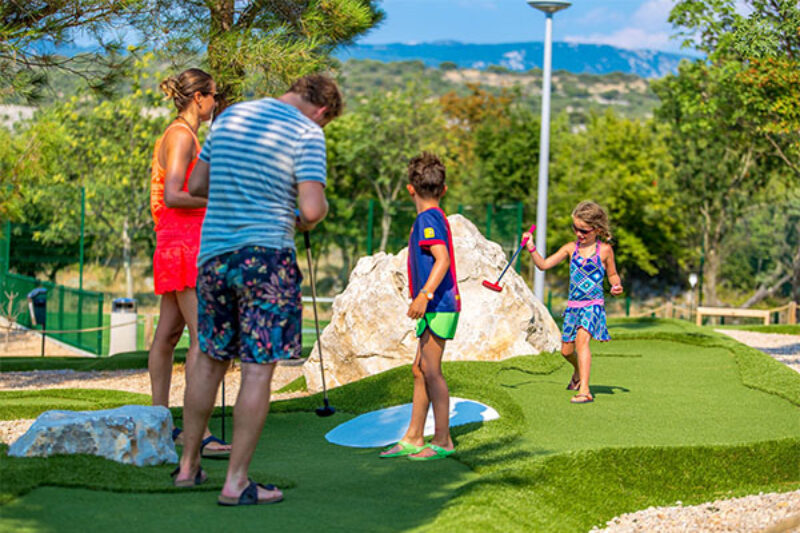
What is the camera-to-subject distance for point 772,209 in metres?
44.6

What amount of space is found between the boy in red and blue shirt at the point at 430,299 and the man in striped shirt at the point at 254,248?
1123mm

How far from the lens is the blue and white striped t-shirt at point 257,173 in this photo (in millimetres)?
3666

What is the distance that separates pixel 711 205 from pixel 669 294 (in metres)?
12.5

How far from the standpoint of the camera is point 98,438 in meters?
4.40

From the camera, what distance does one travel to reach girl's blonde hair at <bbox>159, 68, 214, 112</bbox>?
4898mm

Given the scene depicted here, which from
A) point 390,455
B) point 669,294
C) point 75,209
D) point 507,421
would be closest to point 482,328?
point 507,421

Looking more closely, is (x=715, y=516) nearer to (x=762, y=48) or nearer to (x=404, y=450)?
(x=404, y=450)

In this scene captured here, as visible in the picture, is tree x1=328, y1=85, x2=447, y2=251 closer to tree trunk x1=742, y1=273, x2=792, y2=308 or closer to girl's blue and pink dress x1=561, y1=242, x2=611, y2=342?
tree trunk x1=742, y1=273, x2=792, y2=308

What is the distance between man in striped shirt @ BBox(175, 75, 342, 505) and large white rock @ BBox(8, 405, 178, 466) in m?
0.89

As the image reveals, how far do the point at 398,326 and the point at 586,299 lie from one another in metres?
2.49

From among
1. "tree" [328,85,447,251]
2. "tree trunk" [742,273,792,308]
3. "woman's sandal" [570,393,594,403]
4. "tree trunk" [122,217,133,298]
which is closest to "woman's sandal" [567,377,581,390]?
"woman's sandal" [570,393,594,403]

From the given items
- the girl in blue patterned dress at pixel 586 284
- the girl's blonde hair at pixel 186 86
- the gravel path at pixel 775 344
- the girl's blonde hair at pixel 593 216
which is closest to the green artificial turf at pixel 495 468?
the girl in blue patterned dress at pixel 586 284

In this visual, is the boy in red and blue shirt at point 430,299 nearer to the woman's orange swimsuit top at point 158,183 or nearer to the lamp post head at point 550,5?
the woman's orange swimsuit top at point 158,183

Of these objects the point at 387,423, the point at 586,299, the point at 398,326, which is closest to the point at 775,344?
the point at 398,326
